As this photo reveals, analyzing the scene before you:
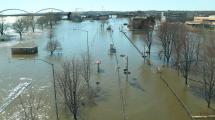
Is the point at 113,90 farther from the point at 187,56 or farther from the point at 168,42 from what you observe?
the point at 168,42

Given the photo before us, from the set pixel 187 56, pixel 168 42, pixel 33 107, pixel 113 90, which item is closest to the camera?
pixel 33 107

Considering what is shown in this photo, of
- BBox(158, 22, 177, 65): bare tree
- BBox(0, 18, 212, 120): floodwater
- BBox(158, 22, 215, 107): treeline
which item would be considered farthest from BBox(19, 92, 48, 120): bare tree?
BBox(158, 22, 177, 65): bare tree

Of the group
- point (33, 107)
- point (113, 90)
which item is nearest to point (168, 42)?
point (113, 90)

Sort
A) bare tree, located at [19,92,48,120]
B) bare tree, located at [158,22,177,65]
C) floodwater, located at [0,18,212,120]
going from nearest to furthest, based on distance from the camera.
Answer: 1. bare tree, located at [19,92,48,120]
2. floodwater, located at [0,18,212,120]
3. bare tree, located at [158,22,177,65]

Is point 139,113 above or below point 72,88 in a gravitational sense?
below

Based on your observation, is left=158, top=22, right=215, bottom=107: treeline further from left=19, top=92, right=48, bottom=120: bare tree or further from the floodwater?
left=19, top=92, right=48, bottom=120: bare tree

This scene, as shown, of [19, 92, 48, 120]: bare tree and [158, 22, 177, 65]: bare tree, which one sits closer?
[19, 92, 48, 120]: bare tree

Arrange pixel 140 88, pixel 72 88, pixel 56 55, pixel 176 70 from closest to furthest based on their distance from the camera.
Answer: pixel 72 88 → pixel 140 88 → pixel 176 70 → pixel 56 55

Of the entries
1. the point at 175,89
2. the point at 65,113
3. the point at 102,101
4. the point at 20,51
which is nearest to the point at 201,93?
the point at 175,89

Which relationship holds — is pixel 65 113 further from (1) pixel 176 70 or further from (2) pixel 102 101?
(1) pixel 176 70

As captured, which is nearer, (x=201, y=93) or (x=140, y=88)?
(x=201, y=93)

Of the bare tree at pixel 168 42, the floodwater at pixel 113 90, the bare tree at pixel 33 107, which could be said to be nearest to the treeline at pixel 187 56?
the bare tree at pixel 168 42
